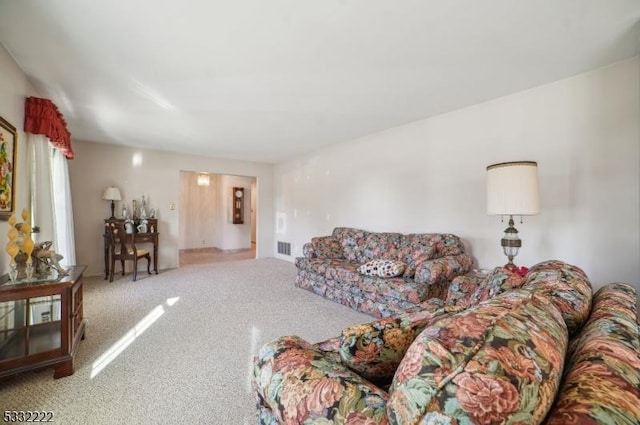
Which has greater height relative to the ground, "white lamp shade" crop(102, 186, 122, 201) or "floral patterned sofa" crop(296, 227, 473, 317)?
"white lamp shade" crop(102, 186, 122, 201)

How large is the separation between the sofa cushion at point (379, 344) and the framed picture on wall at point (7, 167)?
2.64m

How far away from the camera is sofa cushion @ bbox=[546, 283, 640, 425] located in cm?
54

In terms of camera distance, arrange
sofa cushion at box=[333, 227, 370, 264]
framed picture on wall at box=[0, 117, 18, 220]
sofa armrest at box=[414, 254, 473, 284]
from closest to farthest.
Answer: framed picture on wall at box=[0, 117, 18, 220]
sofa armrest at box=[414, 254, 473, 284]
sofa cushion at box=[333, 227, 370, 264]

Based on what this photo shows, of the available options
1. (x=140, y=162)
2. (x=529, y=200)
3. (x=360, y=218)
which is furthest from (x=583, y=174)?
(x=140, y=162)

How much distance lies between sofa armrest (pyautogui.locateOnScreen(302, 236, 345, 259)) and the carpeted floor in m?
0.61

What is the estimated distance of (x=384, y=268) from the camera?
3.28 meters

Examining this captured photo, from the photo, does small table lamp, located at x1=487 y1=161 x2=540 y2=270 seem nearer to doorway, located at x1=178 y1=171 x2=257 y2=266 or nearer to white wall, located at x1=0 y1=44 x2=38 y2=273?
white wall, located at x1=0 y1=44 x2=38 y2=273

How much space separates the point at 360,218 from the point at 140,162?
428cm

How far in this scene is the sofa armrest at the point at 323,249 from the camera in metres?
4.32

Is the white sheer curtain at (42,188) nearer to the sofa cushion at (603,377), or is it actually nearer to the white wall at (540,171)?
the sofa cushion at (603,377)

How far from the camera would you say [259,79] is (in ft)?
8.68

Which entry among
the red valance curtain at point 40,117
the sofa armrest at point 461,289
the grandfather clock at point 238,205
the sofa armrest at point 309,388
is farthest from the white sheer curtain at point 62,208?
the grandfather clock at point 238,205

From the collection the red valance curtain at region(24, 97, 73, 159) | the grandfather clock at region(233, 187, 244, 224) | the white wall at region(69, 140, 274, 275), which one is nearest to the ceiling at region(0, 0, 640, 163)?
the red valance curtain at region(24, 97, 73, 159)

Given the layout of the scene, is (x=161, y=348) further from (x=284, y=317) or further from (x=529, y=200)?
(x=529, y=200)
